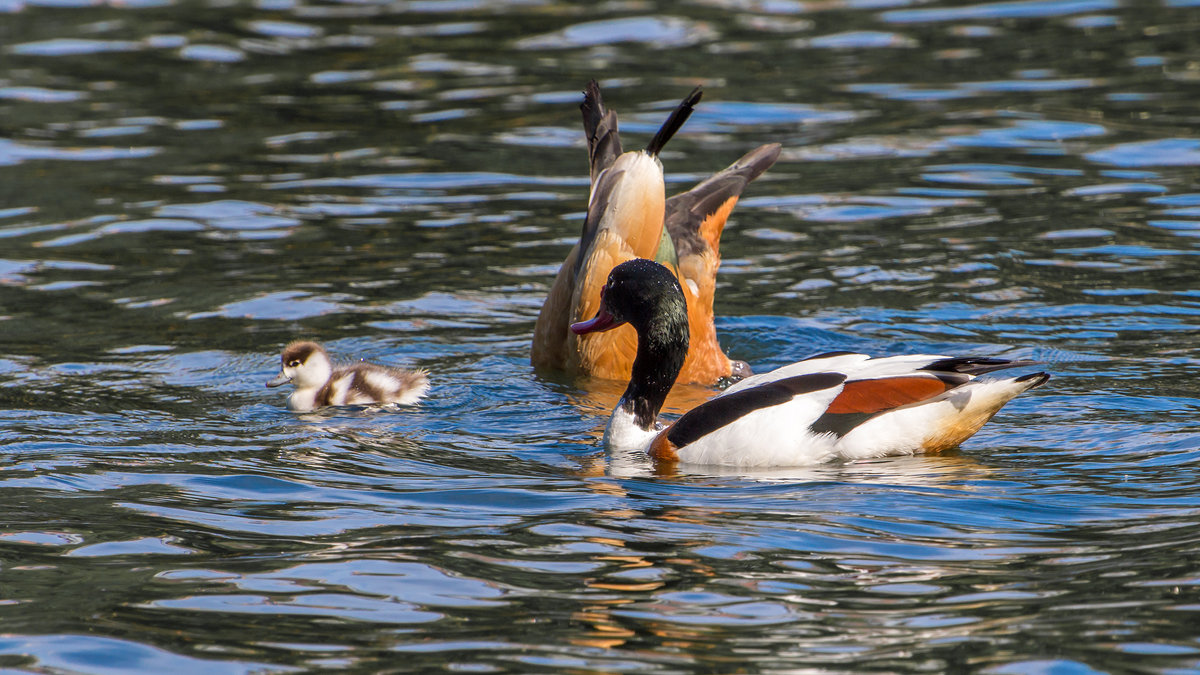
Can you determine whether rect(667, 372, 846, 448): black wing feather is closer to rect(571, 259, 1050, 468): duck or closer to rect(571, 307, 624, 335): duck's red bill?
rect(571, 259, 1050, 468): duck

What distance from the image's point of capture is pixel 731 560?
559 cm

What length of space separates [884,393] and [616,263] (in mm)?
2430

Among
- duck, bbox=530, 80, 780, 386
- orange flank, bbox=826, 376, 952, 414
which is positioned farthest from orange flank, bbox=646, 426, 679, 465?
duck, bbox=530, 80, 780, 386

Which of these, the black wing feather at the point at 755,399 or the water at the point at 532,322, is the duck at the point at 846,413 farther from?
the water at the point at 532,322

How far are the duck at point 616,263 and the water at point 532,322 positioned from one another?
24 centimetres

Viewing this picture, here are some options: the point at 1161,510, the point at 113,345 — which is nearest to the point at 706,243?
the point at 113,345

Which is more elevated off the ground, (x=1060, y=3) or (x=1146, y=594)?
(x=1060, y=3)

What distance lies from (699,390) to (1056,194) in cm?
476

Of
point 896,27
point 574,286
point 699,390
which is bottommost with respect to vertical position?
point 699,390

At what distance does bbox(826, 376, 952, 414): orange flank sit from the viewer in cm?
707

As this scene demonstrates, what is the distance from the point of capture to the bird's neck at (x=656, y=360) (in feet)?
25.5

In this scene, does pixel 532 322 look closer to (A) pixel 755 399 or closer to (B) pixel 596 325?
(B) pixel 596 325

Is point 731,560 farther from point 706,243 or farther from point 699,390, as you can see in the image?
point 706,243

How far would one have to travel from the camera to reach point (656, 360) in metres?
7.84
